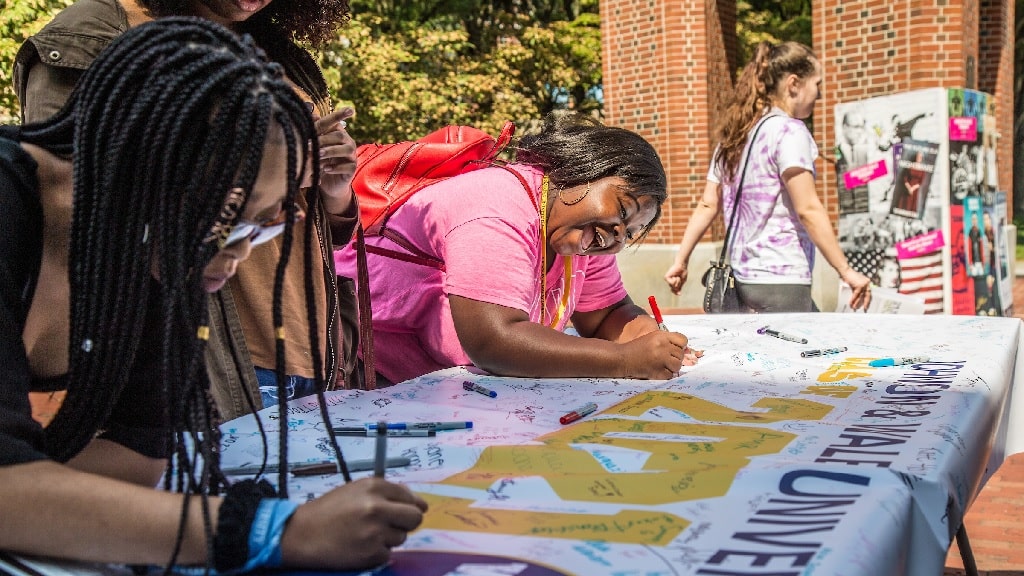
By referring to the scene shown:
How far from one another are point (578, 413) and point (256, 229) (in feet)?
2.65

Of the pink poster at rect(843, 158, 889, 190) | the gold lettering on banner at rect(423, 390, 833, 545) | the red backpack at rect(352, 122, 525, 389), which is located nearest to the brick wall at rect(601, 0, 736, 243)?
the pink poster at rect(843, 158, 889, 190)

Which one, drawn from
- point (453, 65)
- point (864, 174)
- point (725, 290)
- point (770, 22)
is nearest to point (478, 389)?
point (725, 290)

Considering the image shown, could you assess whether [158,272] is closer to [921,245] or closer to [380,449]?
[380,449]

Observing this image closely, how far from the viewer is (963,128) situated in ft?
20.7

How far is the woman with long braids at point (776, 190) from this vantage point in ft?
13.1

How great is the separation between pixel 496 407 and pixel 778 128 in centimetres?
249

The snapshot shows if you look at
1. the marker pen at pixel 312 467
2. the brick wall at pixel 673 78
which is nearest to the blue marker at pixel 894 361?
the marker pen at pixel 312 467

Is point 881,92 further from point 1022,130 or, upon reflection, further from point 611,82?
point 1022,130

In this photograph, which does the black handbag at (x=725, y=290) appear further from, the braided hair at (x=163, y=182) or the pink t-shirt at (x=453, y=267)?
Result: the braided hair at (x=163, y=182)

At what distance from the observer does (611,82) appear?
34.8 ft

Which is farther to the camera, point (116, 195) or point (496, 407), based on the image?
point (496, 407)

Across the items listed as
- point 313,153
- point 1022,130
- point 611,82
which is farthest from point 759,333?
point 1022,130

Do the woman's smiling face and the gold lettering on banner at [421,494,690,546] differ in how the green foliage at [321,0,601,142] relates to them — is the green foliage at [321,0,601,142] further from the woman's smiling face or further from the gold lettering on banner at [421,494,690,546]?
the gold lettering on banner at [421,494,690,546]

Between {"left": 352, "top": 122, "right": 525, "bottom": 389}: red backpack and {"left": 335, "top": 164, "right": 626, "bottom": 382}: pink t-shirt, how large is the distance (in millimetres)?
24
